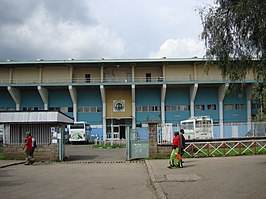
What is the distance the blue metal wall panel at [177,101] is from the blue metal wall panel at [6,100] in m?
23.3

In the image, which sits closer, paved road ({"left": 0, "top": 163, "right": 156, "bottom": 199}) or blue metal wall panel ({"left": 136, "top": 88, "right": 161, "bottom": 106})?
paved road ({"left": 0, "top": 163, "right": 156, "bottom": 199})

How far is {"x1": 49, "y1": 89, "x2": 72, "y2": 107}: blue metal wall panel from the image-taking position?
51562mm

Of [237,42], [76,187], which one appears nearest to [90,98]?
[237,42]

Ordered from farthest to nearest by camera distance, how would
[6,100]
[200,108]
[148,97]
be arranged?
[6,100], [148,97], [200,108]

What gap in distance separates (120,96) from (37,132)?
101ft

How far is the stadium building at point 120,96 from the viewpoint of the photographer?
50594mm

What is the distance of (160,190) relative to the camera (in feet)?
30.3

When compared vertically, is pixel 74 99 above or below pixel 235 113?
above

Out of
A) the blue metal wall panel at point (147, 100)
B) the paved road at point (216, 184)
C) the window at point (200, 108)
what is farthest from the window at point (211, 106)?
the paved road at point (216, 184)

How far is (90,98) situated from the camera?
51781 millimetres

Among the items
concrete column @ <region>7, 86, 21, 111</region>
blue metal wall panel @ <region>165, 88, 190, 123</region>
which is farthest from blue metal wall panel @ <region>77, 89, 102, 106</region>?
blue metal wall panel @ <region>165, 88, 190, 123</region>

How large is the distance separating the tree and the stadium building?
3641 cm

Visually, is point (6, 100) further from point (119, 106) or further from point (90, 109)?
point (119, 106)

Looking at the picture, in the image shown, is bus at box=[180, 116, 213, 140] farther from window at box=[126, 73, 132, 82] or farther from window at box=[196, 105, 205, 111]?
window at box=[126, 73, 132, 82]
